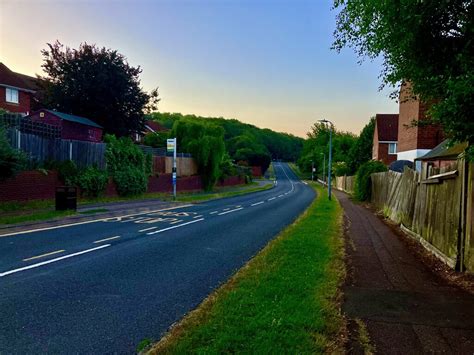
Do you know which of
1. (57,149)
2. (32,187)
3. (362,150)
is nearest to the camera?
(32,187)

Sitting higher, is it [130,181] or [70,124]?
[70,124]

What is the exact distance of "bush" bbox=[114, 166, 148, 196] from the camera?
91.3ft

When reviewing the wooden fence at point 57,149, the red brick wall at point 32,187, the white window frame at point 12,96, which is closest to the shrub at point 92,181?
the wooden fence at point 57,149

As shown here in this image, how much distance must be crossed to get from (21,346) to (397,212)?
554 inches

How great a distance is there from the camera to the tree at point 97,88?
3972cm

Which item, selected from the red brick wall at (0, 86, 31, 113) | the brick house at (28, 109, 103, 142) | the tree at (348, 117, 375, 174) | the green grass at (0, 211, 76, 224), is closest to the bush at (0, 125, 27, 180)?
the green grass at (0, 211, 76, 224)

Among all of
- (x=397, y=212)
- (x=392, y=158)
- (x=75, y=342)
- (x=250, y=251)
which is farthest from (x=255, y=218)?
(x=392, y=158)

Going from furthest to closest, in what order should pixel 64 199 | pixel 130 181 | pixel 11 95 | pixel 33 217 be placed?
1. pixel 11 95
2. pixel 130 181
3. pixel 64 199
4. pixel 33 217

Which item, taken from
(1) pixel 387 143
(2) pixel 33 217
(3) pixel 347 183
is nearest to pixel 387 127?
(1) pixel 387 143

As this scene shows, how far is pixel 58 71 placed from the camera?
40500mm

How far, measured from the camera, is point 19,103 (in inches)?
1613

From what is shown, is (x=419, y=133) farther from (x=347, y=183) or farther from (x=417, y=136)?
(x=347, y=183)

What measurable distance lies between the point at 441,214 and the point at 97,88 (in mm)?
35929

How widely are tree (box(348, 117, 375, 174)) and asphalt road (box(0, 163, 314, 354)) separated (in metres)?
54.1
